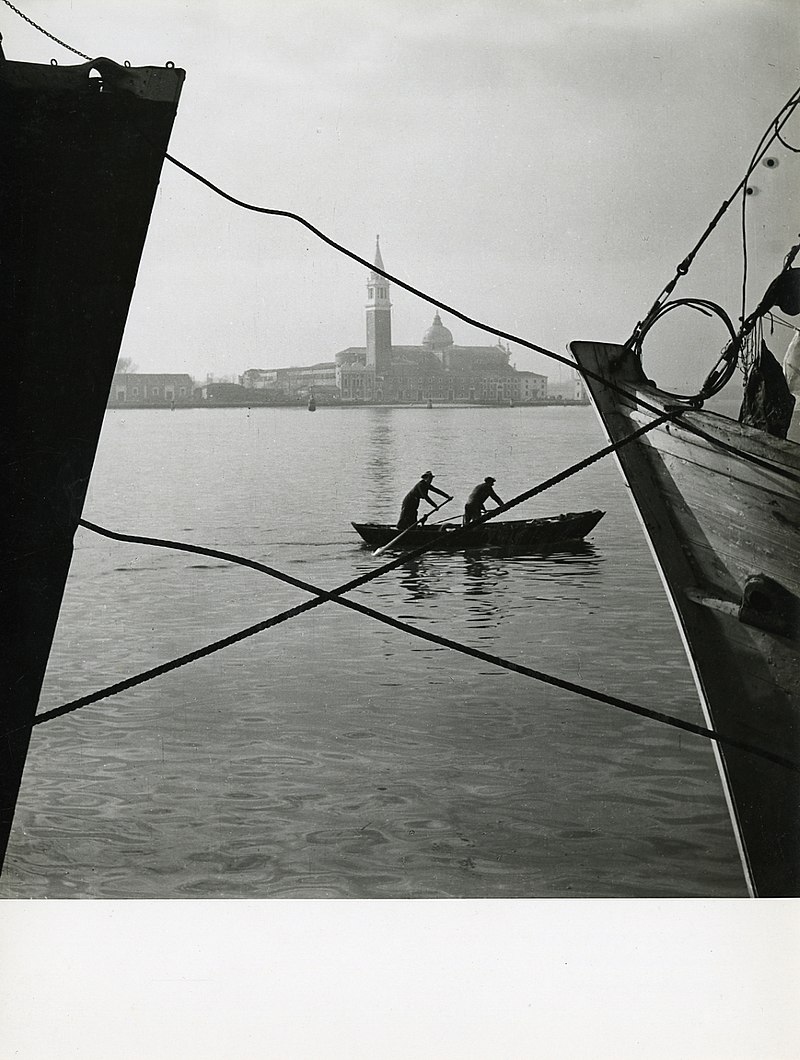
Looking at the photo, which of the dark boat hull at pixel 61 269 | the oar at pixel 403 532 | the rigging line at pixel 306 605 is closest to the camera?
the dark boat hull at pixel 61 269

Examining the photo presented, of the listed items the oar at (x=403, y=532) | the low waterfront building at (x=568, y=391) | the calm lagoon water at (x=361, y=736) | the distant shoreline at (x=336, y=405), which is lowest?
the calm lagoon water at (x=361, y=736)

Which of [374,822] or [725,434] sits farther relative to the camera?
[374,822]

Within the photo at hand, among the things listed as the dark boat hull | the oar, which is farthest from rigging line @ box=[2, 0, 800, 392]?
the oar

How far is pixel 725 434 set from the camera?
2.00m

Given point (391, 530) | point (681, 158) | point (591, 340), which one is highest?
point (681, 158)

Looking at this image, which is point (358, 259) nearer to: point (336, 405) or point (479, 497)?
point (336, 405)

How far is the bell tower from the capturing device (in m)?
2.20

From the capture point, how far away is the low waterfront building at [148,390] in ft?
7.13

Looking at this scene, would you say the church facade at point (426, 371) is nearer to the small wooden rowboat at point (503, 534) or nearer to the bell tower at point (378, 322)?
the bell tower at point (378, 322)

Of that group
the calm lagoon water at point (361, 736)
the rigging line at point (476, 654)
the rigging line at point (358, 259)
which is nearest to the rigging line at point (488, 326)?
the rigging line at point (358, 259)

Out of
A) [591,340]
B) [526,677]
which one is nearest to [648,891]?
[526,677]

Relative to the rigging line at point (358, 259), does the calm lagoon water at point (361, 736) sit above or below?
below
